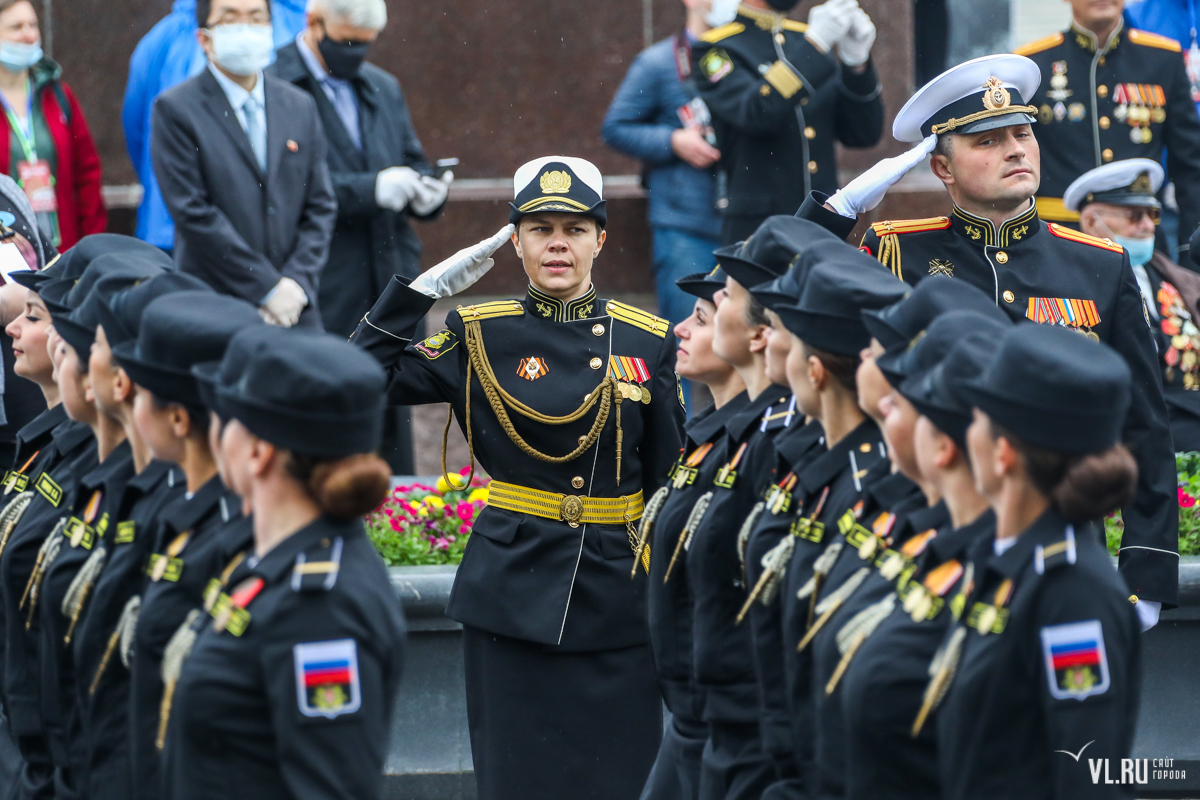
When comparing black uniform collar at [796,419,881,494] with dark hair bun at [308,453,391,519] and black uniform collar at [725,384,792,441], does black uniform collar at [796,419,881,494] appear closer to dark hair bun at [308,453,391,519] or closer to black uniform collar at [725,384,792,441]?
black uniform collar at [725,384,792,441]

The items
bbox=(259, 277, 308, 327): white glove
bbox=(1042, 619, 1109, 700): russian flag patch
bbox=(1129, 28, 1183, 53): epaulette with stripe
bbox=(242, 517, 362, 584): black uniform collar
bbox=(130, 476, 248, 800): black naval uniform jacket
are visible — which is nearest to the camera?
bbox=(1042, 619, 1109, 700): russian flag patch

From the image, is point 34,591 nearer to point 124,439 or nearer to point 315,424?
point 124,439

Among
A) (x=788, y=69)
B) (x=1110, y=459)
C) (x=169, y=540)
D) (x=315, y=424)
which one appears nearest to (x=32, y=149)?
(x=788, y=69)

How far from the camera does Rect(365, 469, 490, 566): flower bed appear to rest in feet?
21.4

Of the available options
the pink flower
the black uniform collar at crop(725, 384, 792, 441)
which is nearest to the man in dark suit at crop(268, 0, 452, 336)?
the pink flower

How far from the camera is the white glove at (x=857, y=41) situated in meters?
7.44

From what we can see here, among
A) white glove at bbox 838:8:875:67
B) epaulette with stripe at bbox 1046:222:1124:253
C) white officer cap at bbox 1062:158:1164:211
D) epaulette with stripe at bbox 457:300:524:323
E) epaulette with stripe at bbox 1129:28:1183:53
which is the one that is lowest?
white officer cap at bbox 1062:158:1164:211

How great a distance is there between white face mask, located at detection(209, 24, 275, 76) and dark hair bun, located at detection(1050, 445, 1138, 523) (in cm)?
511

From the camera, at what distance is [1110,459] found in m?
2.95

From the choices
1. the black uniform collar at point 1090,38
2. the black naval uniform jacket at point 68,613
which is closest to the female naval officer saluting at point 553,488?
the black naval uniform jacket at point 68,613

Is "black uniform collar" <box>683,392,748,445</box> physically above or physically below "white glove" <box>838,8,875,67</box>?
below

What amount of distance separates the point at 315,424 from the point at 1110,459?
1.33 m

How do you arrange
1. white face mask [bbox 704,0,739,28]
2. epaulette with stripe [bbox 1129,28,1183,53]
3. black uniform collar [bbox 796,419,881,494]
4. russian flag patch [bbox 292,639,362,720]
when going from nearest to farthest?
russian flag patch [bbox 292,639,362,720] → black uniform collar [bbox 796,419,881,494] → epaulette with stripe [bbox 1129,28,1183,53] → white face mask [bbox 704,0,739,28]

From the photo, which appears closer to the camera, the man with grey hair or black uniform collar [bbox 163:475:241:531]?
black uniform collar [bbox 163:475:241:531]
